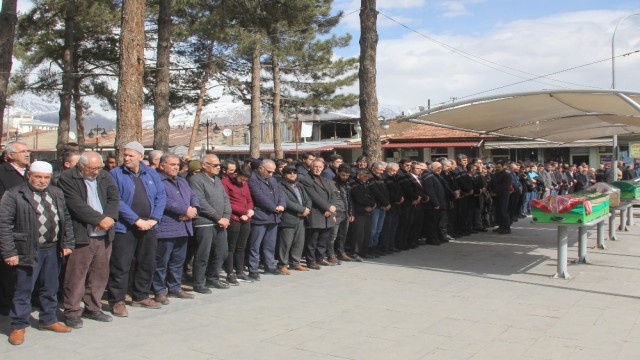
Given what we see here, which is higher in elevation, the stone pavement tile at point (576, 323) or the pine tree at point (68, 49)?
the pine tree at point (68, 49)

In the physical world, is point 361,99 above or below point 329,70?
below

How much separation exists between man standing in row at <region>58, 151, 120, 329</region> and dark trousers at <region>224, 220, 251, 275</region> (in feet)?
6.55

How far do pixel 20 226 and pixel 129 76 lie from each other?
3628 millimetres

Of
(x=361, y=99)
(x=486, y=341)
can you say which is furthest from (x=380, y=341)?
(x=361, y=99)

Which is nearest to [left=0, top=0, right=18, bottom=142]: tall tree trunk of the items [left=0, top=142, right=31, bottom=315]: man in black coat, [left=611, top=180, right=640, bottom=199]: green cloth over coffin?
A: [left=0, top=142, right=31, bottom=315]: man in black coat

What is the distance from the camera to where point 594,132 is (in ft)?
50.7

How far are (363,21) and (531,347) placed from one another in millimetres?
8770

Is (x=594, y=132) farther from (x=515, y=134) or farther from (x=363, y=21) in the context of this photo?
(x=363, y=21)

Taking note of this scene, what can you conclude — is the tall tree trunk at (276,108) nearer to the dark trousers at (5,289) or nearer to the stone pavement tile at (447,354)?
the dark trousers at (5,289)

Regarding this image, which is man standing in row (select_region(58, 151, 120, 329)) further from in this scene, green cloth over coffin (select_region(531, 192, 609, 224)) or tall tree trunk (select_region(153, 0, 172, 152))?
tall tree trunk (select_region(153, 0, 172, 152))

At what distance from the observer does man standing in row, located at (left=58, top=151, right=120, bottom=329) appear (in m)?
5.32

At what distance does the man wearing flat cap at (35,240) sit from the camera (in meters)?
4.79

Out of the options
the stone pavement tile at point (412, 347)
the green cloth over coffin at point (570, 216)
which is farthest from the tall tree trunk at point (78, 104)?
the stone pavement tile at point (412, 347)

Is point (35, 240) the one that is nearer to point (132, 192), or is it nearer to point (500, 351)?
point (132, 192)
